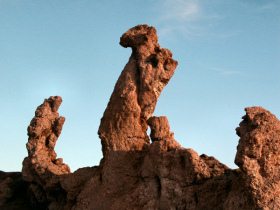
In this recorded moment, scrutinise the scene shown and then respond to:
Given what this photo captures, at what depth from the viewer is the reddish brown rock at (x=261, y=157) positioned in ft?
56.5

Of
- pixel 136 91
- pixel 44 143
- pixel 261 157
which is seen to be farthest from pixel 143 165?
pixel 44 143

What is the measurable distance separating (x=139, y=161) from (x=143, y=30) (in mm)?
7533

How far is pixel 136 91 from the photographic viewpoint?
26516 millimetres

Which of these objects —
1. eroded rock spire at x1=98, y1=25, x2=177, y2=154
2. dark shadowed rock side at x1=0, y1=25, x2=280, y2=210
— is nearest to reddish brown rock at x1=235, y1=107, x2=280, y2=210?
dark shadowed rock side at x1=0, y1=25, x2=280, y2=210

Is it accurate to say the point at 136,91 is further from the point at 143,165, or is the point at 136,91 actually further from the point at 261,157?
the point at 261,157

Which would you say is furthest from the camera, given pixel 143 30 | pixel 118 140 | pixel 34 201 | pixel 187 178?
pixel 34 201

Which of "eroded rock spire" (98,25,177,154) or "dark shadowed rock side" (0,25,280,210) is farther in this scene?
"eroded rock spire" (98,25,177,154)

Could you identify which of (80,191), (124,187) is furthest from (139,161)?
(80,191)

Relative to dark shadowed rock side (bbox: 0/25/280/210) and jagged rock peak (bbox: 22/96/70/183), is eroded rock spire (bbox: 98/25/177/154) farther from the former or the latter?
jagged rock peak (bbox: 22/96/70/183)

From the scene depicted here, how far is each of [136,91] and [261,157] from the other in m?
9.75

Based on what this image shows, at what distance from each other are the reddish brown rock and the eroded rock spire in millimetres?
7607

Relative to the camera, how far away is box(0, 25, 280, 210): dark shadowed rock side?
18.2 m

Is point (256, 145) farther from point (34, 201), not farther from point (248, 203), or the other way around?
point (34, 201)

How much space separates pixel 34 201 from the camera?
2977 cm
